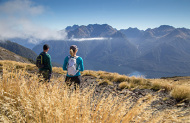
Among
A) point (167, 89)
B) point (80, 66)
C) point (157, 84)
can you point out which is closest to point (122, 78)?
point (157, 84)

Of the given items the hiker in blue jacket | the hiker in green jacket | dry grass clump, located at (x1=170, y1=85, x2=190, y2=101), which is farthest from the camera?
dry grass clump, located at (x1=170, y1=85, x2=190, y2=101)

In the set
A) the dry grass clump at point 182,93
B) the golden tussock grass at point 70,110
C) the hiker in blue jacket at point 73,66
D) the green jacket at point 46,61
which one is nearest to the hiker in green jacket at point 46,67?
the green jacket at point 46,61

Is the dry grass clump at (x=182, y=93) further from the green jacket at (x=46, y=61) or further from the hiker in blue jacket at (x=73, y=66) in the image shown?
the green jacket at (x=46, y=61)

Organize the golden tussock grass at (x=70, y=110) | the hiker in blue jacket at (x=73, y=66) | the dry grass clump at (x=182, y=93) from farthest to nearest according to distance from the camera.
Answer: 1. the dry grass clump at (x=182, y=93)
2. the hiker in blue jacket at (x=73, y=66)
3. the golden tussock grass at (x=70, y=110)

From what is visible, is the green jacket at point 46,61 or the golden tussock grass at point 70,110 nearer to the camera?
the golden tussock grass at point 70,110

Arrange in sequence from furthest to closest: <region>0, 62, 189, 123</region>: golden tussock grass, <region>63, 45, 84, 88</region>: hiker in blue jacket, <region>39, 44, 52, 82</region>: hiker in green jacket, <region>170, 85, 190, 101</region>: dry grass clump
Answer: <region>170, 85, 190, 101</region>: dry grass clump < <region>39, 44, 52, 82</region>: hiker in green jacket < <region>63, 45, 84, 88</region>: hiker in blue jacket < <region>0, 62, 189, 123</region>: golden tussock grass

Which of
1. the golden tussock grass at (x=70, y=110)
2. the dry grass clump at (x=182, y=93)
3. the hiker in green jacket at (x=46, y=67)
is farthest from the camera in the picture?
the dry grass clump at (x=182, y=93)

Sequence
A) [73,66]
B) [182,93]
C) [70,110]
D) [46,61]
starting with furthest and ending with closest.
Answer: [182,93] → [46,61] → [73,66] → [70,110]

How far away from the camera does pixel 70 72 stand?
4.80 metres

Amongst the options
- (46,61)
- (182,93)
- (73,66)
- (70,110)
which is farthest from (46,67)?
(182,93)

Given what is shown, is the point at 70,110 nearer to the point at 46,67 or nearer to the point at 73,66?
the point at 73,66

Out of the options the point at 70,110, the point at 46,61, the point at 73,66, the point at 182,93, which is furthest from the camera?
the point at 182,93

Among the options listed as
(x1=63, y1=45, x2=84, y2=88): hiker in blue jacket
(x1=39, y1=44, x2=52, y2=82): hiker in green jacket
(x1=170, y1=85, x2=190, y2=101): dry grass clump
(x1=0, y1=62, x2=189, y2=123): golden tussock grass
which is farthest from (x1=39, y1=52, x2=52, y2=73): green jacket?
(x1=170, y1=85, x2=190, y2=101): dry grass clump

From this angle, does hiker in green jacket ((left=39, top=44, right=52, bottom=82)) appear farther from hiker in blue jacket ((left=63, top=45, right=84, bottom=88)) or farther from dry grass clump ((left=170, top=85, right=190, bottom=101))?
dry grass clump ((left=170, top=85, right=190, bottom=101))
